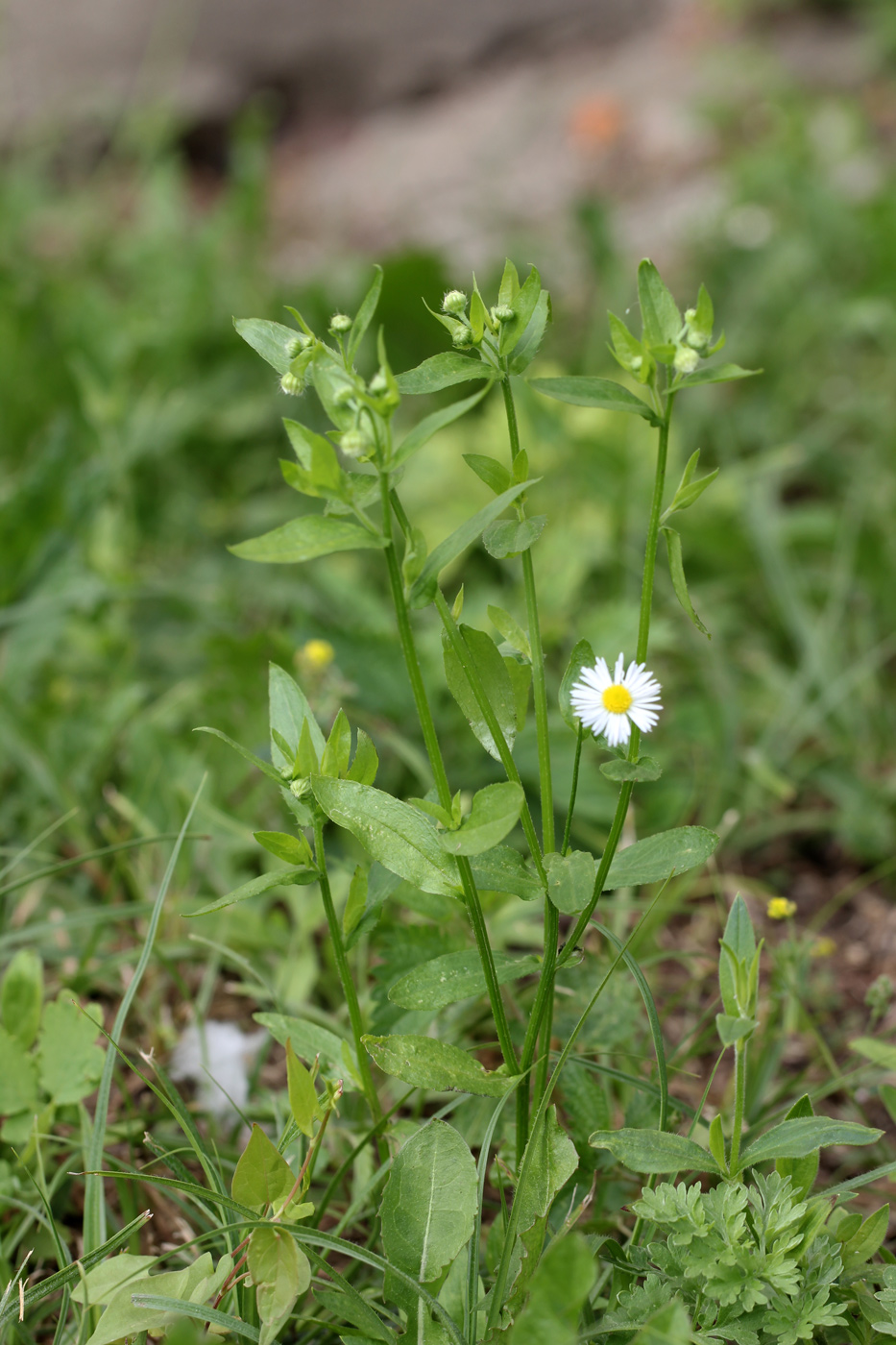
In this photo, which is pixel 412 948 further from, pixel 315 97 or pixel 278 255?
pixel 315 97

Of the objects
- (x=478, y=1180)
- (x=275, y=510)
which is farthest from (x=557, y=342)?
(x=478, y=1180)

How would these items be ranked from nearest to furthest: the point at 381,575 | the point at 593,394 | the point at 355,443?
the point at 355,443 < the point at 593,394 < the point at 381,575

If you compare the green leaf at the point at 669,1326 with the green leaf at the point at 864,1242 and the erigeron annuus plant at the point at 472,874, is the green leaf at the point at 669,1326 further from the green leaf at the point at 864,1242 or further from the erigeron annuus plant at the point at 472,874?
the green leaf at the point at 864,1242

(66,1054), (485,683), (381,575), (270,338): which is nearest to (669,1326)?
(485,683)

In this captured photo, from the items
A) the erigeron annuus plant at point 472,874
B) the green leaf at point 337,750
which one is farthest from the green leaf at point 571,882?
the green leaf at point 337,750

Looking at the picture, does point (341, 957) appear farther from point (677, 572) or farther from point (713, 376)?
point (713, 376)

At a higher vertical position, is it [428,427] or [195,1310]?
[428,427]
